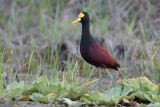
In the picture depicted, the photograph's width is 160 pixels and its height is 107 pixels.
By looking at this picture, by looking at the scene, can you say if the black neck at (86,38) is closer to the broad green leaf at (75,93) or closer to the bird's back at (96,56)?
the bird's back at (96,56)

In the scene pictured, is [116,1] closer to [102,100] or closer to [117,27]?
[117,27]

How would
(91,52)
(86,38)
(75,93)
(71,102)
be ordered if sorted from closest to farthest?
(71,102), (75,93), (91,52), (86,38)

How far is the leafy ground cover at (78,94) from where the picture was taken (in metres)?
3.58

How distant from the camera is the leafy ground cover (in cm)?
358

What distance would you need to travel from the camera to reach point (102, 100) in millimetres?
3564

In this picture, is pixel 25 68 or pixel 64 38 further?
pixel 64 38

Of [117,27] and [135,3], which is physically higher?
[135,3]

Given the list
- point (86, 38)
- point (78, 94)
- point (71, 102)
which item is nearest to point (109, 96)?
point (78, 94)

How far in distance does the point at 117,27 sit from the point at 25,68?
9.55 ft

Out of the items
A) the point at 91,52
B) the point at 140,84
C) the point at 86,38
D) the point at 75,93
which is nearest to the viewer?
the point at 75,93

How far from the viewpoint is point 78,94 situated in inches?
148

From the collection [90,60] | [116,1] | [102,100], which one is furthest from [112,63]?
[116,1]

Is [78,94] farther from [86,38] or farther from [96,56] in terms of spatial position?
[86,38]

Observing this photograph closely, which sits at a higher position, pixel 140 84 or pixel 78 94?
pixel 140 84
